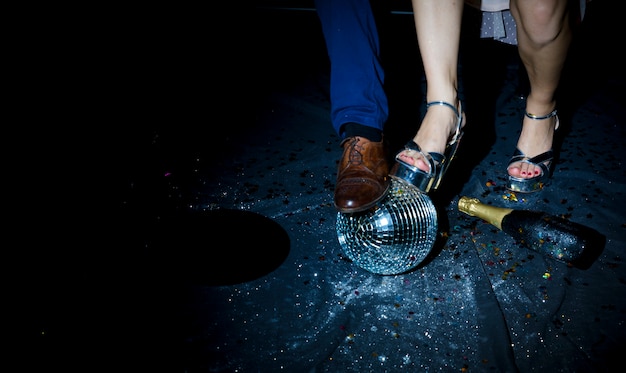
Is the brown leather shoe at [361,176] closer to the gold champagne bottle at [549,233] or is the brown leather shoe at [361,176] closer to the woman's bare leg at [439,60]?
the woman's bare leg at [439,60]

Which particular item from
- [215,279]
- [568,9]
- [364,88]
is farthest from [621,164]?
[215,279]

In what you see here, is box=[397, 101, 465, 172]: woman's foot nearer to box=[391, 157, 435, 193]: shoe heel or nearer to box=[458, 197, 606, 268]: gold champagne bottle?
box=[391, 157, 435, 193]: shoe heel

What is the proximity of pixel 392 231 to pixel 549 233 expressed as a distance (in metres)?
0.66

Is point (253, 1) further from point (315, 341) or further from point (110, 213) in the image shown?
point (315, 341)

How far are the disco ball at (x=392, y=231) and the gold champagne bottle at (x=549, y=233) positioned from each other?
439 millimetres

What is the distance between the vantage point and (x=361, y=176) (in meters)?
1.39

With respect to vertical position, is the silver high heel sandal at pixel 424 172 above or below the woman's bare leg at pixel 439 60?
below

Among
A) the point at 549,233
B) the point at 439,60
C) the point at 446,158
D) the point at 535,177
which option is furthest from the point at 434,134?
the point at 535,177

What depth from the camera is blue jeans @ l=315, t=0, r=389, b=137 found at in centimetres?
164

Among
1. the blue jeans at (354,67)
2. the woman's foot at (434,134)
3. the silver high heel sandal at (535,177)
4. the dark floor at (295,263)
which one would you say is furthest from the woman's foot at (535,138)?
the blue jeans at (354,67)

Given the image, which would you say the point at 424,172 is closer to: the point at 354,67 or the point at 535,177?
the point at 354,67

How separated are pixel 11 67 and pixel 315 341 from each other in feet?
7.01

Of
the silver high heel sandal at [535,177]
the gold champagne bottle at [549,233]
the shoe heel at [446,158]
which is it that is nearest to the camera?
the gold champagne bottle at [549,233]

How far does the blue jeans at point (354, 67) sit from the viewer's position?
5.40 ft
